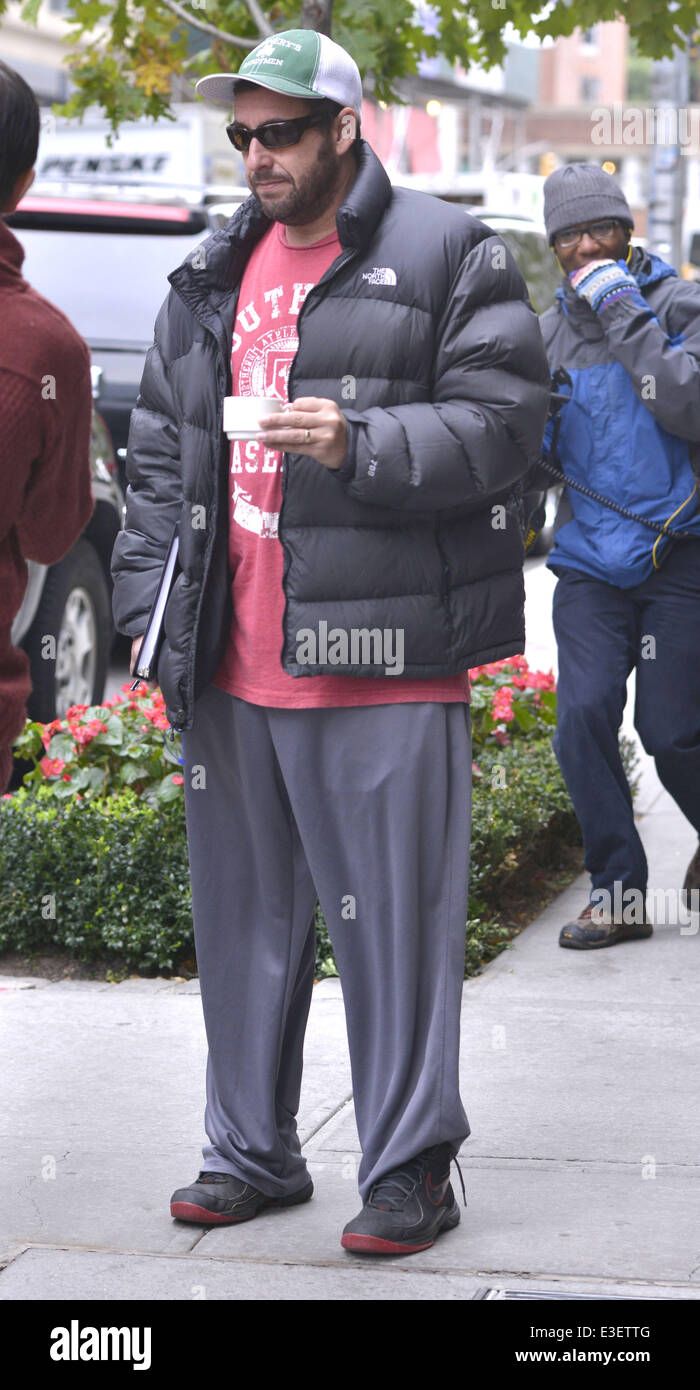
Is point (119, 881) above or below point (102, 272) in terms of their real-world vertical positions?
below

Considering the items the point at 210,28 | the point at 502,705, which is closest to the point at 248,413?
the point at 502,705

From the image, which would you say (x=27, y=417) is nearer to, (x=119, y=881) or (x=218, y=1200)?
(x=218, y=1200)

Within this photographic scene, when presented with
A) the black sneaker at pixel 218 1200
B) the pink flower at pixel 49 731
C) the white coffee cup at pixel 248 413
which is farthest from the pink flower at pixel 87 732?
the white coffee cup at pixel 248 413

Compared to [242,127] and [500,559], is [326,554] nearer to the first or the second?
[500,559]

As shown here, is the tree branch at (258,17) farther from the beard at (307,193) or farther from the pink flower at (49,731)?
the beard at (307,193)

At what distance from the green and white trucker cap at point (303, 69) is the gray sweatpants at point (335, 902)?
1043 mm

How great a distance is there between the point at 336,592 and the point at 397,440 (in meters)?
0.29

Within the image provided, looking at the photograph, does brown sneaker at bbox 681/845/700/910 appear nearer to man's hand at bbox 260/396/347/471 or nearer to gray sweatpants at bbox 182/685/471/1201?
gray sweatpants at bbox 182/685/471/1201

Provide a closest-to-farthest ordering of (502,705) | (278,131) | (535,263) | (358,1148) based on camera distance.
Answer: (278,131)
(358,1148)
(502,705)
(535,263)

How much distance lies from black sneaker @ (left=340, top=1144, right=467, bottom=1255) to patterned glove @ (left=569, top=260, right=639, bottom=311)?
2586 mm

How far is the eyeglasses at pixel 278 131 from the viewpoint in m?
3.55

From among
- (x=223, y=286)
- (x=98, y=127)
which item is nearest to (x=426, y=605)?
(x=223, y=286)

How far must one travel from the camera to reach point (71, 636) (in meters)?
7.99

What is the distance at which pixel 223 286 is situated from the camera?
12.4 feet
